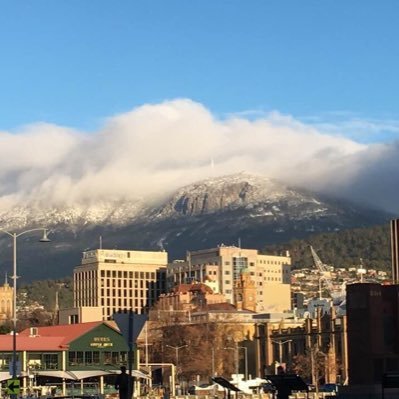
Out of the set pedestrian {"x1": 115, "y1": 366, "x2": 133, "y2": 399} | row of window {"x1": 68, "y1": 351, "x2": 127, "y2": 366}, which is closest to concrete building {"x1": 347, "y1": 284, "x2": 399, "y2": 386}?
row of window {"x1": 68, "y1": 351, "x2": 127, "y2": 366}

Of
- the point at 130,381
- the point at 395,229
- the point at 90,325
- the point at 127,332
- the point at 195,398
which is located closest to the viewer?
the point at 127,332

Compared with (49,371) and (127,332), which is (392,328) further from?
(127,332)

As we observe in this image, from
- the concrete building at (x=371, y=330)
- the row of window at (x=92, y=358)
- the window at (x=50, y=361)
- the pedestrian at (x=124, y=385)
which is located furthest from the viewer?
the row of window at (x=92, y=358)

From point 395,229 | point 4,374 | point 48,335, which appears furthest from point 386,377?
point 395,229

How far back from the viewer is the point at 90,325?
161m

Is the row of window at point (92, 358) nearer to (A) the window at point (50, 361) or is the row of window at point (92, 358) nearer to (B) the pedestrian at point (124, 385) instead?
(A) the window at point (50, 361)

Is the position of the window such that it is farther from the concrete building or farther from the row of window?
the concrete building

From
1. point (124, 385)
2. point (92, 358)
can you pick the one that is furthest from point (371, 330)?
point (124, 385)

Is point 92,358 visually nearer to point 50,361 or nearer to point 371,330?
point 50,361

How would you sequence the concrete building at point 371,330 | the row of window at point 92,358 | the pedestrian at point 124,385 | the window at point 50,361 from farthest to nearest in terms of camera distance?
the row of window at point 92,358 < the window at point 50,361 < the concrete building at point 371,330 < the pedestrian at point 124,385

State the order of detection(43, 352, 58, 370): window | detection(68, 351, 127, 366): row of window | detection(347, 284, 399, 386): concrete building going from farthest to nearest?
detection(68, 351, 127, 366): row of window, detection(43, 352, 58, 370): window, detection(347, 284, 399, 386): concrete building

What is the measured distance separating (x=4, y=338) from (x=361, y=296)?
5667cm

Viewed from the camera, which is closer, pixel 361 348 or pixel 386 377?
pixel 386 377

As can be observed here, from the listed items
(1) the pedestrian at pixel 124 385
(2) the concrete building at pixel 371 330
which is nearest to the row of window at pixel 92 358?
(2) the concrete building at pixel 371 330
